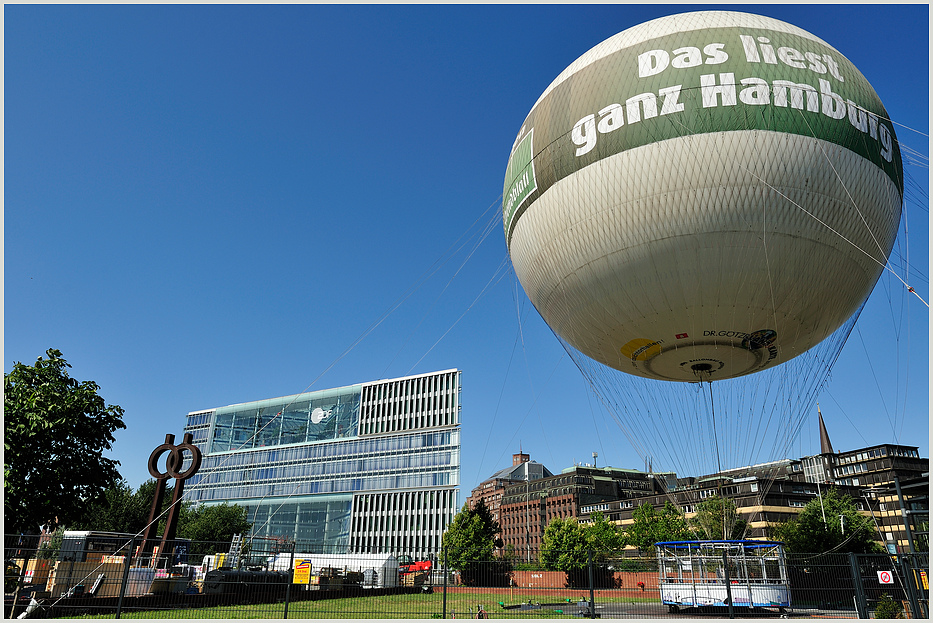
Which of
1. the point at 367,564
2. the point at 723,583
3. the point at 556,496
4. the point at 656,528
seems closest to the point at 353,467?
the point at 656,528

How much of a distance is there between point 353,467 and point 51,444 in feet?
248

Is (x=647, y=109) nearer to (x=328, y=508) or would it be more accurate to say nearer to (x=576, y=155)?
(x=576, y=155)

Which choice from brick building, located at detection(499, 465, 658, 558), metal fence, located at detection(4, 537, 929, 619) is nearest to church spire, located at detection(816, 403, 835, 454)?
brick building, located at detection(499, 465, 658, 558)

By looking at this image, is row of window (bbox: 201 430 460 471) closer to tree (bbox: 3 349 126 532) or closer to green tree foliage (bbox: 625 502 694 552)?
green tree foliage (bbox: 625 502 694 552)

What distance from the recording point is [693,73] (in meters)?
10.2

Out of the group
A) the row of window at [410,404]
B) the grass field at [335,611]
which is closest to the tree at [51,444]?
the grass field at [335,611]

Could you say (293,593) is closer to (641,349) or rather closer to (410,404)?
(641,349)

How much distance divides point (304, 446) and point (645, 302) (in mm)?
85086

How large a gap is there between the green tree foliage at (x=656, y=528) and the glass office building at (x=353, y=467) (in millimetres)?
24723

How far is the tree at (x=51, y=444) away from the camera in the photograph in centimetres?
1253

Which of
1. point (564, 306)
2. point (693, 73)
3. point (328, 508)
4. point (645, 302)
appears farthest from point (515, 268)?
point (328, 508)

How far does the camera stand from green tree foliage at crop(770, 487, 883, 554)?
46219mm

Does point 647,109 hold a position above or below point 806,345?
above

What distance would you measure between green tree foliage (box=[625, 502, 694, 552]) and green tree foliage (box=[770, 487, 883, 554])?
13.8m
